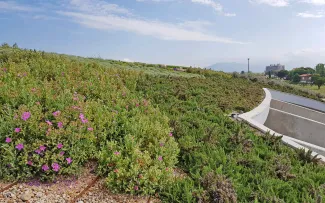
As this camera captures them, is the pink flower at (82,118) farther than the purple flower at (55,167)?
Yes

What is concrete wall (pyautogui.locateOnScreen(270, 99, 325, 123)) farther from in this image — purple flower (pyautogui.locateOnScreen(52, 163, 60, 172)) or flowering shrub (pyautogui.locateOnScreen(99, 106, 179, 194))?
purple flower (pyautogui.locateOnScreen(52, 163, 60, 172))

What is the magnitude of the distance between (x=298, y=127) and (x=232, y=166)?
24.1 feet

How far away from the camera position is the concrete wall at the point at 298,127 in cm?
1027

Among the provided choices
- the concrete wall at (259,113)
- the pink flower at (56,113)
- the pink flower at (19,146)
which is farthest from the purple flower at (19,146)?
the concrete wall at (259,113)

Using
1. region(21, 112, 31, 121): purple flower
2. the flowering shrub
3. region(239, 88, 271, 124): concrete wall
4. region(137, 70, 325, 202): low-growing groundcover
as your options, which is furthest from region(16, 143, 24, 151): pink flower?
region(239, 88, 271, 124): concrete wall

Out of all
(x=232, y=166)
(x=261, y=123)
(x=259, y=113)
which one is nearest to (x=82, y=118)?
(x=232, y=166)

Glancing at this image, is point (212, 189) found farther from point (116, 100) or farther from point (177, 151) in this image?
point (116, 100)

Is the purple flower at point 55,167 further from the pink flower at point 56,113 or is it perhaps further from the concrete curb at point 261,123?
the concrete curb at point 261,123

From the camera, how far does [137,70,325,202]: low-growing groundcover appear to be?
12.2 feet

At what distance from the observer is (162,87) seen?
972 cm

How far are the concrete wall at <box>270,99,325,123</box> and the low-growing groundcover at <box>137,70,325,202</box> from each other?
20.0ft

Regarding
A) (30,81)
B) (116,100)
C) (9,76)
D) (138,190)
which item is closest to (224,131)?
(116,100)

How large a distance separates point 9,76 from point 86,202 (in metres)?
4.44

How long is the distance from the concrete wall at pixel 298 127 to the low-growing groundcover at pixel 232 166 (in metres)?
4.44
